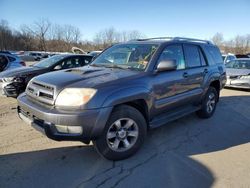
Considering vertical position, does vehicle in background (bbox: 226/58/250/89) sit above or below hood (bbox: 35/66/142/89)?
below

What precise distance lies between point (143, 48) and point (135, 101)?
1229mm

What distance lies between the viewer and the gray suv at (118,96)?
10.1 ft

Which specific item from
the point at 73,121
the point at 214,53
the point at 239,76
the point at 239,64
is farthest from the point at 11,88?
the point at 239,64

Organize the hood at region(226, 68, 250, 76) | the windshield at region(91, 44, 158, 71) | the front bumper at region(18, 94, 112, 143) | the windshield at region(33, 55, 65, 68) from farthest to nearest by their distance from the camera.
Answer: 1. the hood at region(226, 68, 250, 76)
2. the windshield at region(33, 55, 65, 68)
3. the windshield at region(91, 44, 158, 71)
4. the front bumper at region(18, 94, 112, 143)

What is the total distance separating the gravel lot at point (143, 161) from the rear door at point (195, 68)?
2.83ft

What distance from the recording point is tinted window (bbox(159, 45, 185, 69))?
4261 millimetres

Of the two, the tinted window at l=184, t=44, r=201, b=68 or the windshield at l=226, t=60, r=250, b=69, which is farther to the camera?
the windshield at l=226, t=60, r=250, b=69

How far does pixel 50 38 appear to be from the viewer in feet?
237

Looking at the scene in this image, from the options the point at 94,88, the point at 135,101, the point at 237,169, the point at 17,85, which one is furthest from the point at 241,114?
the point at 17,85

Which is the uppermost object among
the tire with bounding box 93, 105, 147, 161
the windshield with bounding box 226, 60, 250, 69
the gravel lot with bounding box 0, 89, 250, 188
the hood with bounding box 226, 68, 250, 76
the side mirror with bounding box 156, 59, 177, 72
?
the side mirror with bounding box 156, 59, 177, 72

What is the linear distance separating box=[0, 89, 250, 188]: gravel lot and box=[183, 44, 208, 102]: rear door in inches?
33.9

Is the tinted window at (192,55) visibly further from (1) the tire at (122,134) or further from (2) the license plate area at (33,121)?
(2) the license plate area at (33,121)

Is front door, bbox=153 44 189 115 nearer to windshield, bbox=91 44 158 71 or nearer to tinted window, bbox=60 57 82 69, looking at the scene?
windshield, bbox=91 44 158 71

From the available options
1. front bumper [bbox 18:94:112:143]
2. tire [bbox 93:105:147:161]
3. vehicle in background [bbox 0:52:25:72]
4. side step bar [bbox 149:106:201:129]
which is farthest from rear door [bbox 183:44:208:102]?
vehicle in background [bbox 0:52:25:72]
